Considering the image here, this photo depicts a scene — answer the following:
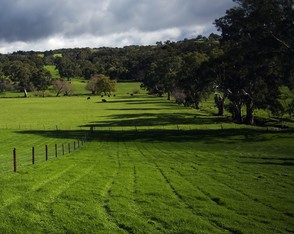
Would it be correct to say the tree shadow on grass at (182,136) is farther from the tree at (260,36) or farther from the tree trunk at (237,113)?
the tree trunk at (237,113)

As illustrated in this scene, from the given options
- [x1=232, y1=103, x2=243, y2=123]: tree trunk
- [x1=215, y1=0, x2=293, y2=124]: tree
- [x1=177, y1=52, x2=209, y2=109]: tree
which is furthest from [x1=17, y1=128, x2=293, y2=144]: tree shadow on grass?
[x1=177, y1=52, x2=209, y2=109]: tree

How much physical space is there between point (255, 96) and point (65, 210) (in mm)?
60781

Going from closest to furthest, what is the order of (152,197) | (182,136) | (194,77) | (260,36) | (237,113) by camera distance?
(152,197)
(260,36)
(182,136)
(237,113)
(194,77)

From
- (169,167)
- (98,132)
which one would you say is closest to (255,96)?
(98,132)

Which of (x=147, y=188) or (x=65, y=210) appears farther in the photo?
(x=147, y=188)

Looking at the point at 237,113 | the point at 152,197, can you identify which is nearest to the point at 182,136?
the point at 237,113

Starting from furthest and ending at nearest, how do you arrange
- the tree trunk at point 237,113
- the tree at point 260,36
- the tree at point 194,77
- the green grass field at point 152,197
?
the tree at point 194,77 < the tree trunk at point 237,113 < the tree at point 260,36 < the green grass field at point 152,197

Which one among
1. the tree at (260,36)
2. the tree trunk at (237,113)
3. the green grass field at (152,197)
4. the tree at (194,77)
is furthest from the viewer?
the tree at (194,77)

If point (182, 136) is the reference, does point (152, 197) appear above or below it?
above

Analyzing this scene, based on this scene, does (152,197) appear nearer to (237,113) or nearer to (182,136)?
(182,136)

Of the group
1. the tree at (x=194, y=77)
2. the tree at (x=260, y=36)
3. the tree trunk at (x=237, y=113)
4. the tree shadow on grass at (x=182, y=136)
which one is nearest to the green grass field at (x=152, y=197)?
the tree shadow on grass at (x=182, y=136)

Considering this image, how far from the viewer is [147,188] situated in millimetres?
18000

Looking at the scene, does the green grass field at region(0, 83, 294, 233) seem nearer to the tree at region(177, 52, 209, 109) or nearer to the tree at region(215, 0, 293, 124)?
the tree at region(215, 0, 293, 124)

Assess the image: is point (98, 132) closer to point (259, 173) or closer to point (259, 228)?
point (259, 173)
